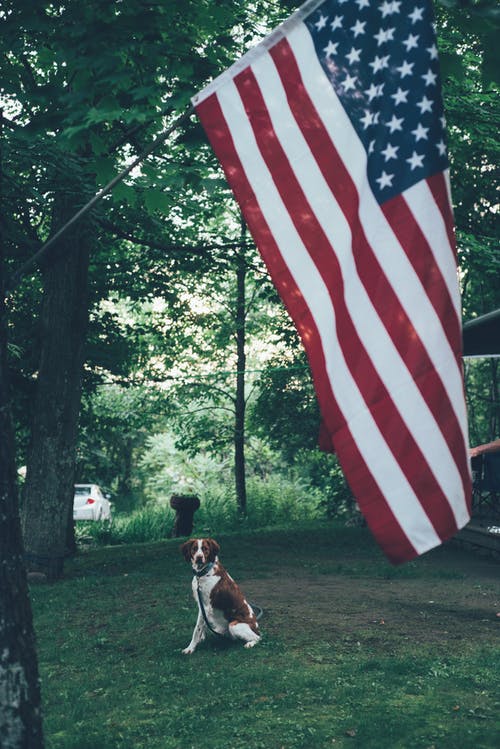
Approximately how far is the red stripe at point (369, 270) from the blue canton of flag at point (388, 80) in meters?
0.14

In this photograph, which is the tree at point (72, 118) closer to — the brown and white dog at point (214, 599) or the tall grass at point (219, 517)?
the brown and white dog at point (214, 599)

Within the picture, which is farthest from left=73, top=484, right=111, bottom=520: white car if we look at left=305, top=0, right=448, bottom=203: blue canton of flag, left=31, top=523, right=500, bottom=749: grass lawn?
left=305, top=0, right=448, bottom=203: blue canton of flag

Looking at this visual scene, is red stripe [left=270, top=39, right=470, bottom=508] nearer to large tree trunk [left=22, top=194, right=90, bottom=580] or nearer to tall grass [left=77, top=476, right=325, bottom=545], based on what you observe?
large tree trunk [left=22, top=194, right=90, bottom=580]

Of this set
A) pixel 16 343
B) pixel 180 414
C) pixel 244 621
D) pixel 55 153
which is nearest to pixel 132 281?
pixel 16 343

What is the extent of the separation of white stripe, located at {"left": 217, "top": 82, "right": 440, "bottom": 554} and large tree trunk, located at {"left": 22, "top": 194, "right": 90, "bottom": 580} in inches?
345

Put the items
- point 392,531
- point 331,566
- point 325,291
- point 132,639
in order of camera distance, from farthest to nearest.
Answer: point 331,566
point 132,639
point 325,291
point 392,531

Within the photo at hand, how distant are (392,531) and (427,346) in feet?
2.67

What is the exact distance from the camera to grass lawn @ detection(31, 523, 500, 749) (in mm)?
5496

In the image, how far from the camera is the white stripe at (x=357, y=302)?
11.7 feet

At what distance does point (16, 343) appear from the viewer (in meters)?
15.2

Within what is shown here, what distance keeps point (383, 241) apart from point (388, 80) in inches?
31.0

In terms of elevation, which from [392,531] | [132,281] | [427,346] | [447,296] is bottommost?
[392,531]

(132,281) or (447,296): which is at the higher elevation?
(132,281)

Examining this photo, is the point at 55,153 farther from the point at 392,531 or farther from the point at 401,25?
the point at 392,531
